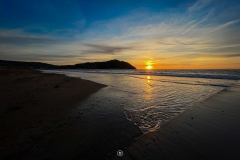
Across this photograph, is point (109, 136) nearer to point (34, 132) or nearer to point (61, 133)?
point (61, 133)

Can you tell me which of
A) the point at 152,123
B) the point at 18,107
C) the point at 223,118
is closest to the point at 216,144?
the point at 152,123

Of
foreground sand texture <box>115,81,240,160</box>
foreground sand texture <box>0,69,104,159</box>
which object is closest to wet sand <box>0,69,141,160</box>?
foreground sand texture <box>0,69,104,159</box>

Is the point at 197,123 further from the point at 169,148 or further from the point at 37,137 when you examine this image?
the point at 37,137

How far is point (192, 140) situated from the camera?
4.18 metres

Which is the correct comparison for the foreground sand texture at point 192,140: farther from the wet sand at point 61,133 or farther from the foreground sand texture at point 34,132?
A: the foreground sand texture at point 34,132

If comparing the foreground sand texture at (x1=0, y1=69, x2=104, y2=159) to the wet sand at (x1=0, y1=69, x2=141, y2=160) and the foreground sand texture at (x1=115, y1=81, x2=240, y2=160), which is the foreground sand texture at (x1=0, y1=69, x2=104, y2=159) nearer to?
the wet sand at (x1=0, y1=69, x2=141, y2=160)

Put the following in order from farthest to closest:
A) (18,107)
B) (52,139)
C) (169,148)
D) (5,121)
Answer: (18,107) → (5,121) → (52,139) → (169,148)

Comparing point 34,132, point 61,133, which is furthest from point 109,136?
point 34,132

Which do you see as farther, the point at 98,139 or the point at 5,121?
the point at 5,121

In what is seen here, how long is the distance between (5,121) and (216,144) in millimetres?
7938

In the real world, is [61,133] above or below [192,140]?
below

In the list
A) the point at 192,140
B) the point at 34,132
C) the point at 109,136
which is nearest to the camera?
the point at 192,140

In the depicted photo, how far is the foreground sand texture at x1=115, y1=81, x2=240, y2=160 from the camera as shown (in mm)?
3467

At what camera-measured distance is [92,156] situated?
133 inches
